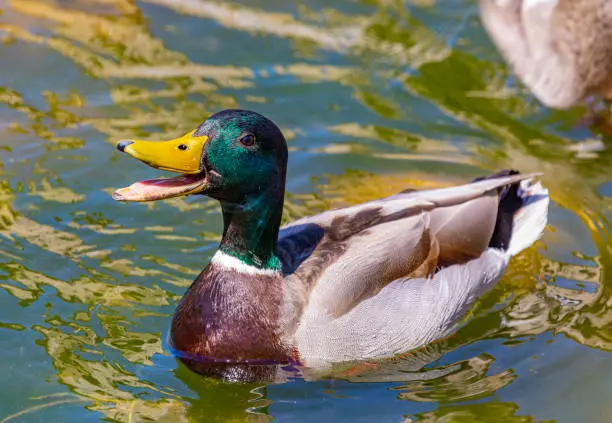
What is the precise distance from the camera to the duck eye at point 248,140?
533cm

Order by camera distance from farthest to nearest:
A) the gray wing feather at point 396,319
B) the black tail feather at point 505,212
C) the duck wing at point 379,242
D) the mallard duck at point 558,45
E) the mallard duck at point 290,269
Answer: the mallard duck at point 558,45 → the black tail feather at point 505,212 → the duck wing at point 379,242 → the gray wing feather at point 396,319 → the mallard duck at point 290,269

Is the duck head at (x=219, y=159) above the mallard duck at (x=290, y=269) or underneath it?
above

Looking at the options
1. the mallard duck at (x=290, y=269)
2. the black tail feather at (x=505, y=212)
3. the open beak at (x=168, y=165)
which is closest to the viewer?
the open beak at (x=168, y=165)

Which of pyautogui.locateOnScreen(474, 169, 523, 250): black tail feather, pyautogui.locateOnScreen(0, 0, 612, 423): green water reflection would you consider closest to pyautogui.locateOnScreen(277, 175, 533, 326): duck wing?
pyautogui.locateOnScreen(474, 169, 523, 250): black tail feather

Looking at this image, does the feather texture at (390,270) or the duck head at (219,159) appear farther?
the feather texture at (390,270)

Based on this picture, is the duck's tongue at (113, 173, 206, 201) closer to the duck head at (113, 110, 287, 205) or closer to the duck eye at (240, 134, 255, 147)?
the duck head at (113, 110, 287, 205)

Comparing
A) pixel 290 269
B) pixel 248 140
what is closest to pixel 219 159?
pixel 248 140

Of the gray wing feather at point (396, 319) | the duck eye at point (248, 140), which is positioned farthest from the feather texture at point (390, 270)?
the duck eye at point (248, 140)

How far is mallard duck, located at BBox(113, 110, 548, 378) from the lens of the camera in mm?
5324

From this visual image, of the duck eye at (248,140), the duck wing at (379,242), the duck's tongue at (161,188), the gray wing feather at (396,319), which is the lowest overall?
the gray wing feather at (396,319)

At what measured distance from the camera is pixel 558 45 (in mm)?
8797

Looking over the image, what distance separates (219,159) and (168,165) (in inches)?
12.0

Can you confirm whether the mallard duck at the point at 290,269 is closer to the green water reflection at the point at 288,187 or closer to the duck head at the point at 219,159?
the duck head at the point at 219,159

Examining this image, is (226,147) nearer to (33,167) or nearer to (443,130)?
(33,167)
